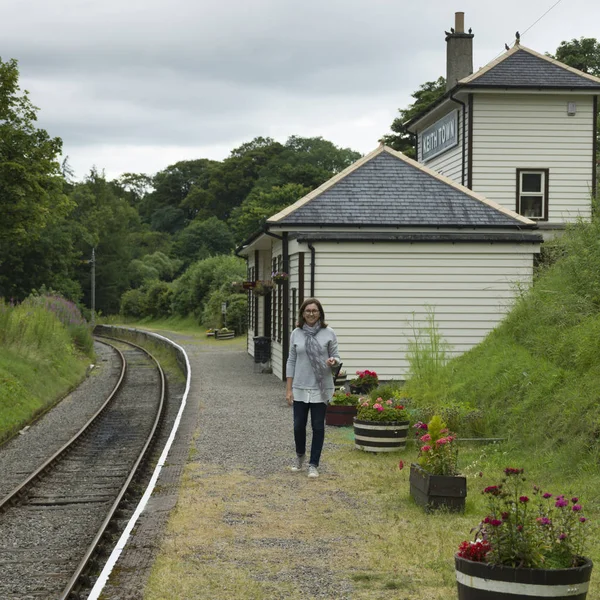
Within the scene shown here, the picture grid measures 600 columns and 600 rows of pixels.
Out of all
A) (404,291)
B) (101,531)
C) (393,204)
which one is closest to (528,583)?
(101,531)

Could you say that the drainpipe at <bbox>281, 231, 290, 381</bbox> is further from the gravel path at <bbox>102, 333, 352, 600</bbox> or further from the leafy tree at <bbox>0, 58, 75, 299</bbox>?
the leafy tree at <bbox>0, 58, 75, 299</bbox>

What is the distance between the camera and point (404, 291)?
19.2 m

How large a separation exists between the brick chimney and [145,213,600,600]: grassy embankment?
13422 millimetres

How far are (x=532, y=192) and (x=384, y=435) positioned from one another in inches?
552

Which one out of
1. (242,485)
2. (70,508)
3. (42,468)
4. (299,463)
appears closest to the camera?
(242,485)

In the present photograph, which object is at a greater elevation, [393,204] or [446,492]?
[393,204]

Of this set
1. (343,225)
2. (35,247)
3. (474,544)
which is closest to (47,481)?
(474,544)

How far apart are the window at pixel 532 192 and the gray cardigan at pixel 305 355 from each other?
14.9 metres

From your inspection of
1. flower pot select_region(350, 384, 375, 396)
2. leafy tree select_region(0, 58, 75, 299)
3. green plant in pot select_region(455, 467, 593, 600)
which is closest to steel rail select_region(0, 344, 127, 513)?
flower pot select_region(350, 384, 375, 396)

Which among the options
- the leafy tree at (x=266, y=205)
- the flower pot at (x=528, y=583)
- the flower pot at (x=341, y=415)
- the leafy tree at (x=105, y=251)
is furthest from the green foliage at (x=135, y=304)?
the flower pot at (x=528, y=583)

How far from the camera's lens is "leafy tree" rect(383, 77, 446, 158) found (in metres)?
48.7

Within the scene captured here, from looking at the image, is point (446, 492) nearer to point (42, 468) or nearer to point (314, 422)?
point (314, 422)

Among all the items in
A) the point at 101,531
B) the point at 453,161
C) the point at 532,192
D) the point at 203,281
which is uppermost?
the point at 453,161

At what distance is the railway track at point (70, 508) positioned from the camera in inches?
279
